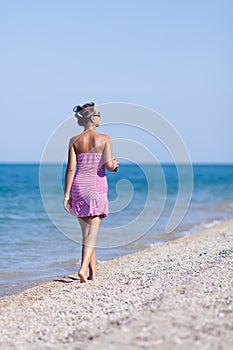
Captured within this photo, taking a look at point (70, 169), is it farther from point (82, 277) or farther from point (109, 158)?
point (82, 277)

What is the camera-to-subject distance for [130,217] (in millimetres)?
20094

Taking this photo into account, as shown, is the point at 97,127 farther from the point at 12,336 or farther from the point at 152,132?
the point at 12,336

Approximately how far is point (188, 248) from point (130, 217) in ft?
26.0

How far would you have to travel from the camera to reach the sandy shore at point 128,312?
4.70 m

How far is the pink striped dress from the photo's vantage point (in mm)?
7656

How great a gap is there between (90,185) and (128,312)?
95.2 inches

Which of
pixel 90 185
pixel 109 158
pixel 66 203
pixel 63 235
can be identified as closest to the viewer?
pixel 109 158

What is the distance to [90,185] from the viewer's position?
7.69 m

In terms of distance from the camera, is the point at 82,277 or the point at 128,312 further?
the point at 82,277

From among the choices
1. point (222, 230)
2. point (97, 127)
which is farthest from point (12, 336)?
point (222, 230)

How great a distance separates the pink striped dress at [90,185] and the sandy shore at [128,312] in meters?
1.02

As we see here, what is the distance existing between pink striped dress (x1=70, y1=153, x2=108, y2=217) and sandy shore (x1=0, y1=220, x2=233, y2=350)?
1.02 m

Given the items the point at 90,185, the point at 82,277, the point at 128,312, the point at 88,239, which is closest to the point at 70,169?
the point at 90,185

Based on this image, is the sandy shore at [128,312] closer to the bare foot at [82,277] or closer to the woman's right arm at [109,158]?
the bare foot at [82,277]
